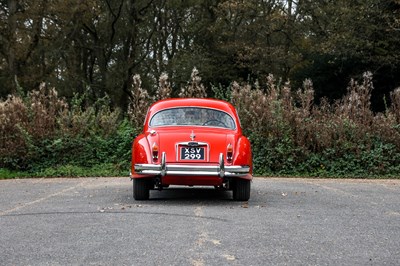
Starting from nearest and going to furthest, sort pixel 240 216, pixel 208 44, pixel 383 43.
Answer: pixel 240 216 → pixel 383 43 → pixel 208 44

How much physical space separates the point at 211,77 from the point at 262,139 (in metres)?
19.4

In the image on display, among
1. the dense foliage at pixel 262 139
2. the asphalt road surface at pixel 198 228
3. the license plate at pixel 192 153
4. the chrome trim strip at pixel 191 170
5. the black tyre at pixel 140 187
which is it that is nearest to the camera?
the asphalt road surface at pixel 198 228

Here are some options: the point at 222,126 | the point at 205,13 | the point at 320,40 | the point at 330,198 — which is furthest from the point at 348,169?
the point at 205,13

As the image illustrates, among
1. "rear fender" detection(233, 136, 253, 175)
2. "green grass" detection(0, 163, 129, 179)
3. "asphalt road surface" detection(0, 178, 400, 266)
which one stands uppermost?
"rear fender" detection(233, 136, 253, 175)

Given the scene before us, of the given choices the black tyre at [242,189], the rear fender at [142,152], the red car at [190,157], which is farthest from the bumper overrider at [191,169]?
the black tyre at [242,189]

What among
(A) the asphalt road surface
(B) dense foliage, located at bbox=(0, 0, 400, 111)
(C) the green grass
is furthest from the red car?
(B) dense foliage, located at bbox=(0, 0, 400, 111)

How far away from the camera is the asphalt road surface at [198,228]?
16.2 ft

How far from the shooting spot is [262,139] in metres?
15.8

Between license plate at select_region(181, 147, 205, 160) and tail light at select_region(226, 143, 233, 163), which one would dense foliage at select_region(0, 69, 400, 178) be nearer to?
tail light at select_region(226, 143, 233, 163)

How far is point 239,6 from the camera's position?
3388cm

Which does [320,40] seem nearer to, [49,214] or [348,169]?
[348,169]

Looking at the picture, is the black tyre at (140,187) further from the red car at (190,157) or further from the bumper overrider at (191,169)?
the bumper overrider at (191,169)

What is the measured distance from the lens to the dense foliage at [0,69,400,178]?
51.0 ft

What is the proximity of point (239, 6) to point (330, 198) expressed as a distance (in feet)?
83.0
